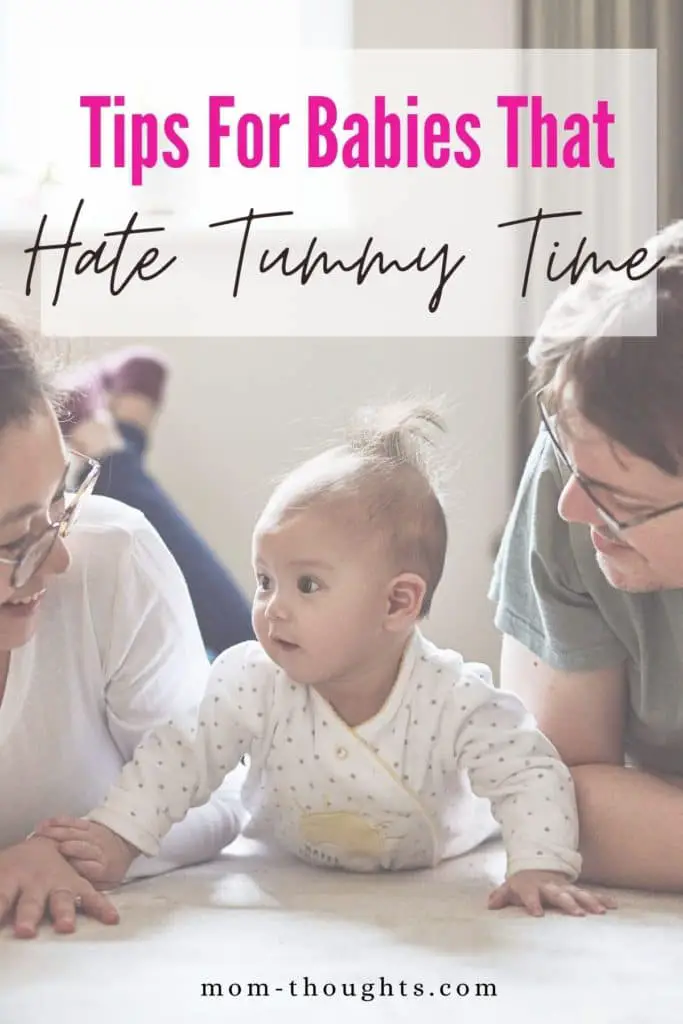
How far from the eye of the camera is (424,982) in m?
1.00

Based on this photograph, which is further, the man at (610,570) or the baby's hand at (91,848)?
the baby's hand at (91,848)

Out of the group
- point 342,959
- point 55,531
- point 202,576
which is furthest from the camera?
point 202,576

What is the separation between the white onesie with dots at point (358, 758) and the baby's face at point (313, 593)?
0.06 meters

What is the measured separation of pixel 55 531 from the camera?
1153 millimetres

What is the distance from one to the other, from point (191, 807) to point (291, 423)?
1.58 m

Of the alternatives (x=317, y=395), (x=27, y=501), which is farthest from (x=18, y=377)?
(x=317, y=395)

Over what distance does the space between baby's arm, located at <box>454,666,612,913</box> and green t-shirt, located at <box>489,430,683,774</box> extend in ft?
0.27

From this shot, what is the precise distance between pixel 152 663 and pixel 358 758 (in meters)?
0.21

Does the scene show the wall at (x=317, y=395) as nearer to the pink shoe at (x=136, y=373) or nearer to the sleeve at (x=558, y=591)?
the pink shoe at (x=136, y=373)

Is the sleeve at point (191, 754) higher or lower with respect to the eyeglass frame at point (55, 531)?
lower

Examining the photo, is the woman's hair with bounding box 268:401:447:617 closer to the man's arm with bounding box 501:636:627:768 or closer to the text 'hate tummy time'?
the man's arm with bounding box 501:636:627:768

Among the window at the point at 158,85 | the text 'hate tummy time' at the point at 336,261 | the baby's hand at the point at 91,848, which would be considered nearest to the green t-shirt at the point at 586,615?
the baby's hand at the point at 91,848

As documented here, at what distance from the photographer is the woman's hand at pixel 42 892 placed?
1104 mm

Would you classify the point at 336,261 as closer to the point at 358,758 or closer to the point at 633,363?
the point at 358,758
